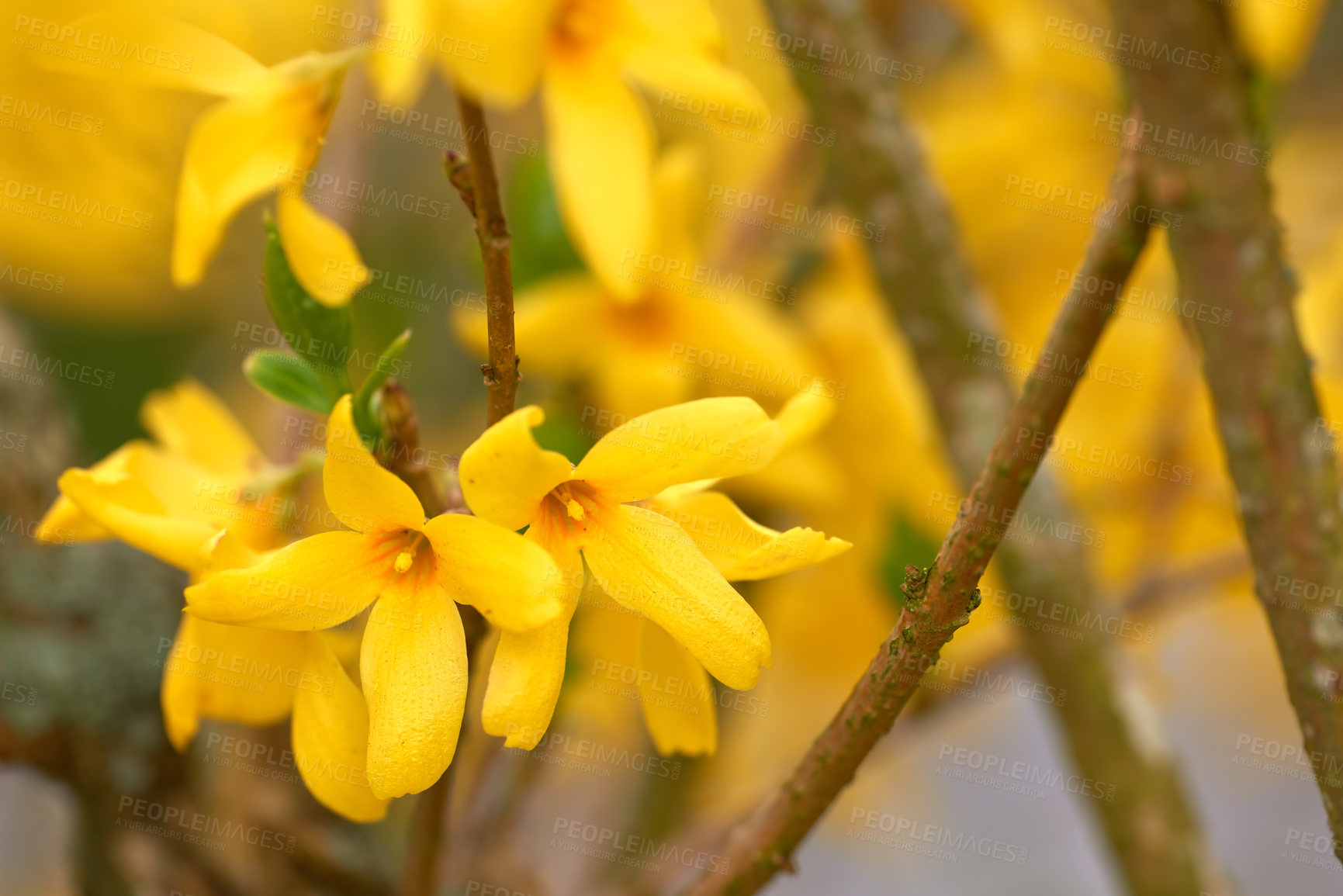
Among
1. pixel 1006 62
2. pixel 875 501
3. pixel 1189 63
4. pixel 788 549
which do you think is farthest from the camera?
pixel 1006 62

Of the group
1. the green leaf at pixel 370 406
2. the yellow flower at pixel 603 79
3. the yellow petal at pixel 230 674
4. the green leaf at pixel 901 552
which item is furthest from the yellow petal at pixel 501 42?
the green leaf at pixel 901 552

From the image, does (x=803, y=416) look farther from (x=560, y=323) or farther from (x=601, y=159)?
(x=560, y=323)

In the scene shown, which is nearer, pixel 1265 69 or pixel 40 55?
pixel 40 55

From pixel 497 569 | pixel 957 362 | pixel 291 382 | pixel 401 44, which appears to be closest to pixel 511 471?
pixel 497 569

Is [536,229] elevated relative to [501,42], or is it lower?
lower

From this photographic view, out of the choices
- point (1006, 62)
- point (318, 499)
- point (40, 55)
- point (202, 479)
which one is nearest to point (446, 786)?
point (202, 479)

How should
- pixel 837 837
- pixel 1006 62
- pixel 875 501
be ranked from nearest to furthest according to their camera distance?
pixel 875 501 → pixel 1006 62 → pixel 837 837

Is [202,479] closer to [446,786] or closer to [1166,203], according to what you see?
[446,786]
